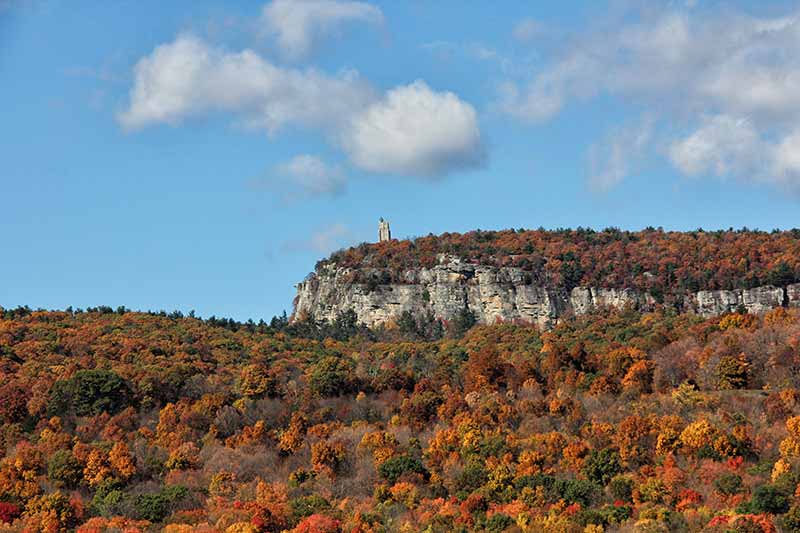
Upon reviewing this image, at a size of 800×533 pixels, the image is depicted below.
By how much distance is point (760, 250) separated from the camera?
144125 millimetres

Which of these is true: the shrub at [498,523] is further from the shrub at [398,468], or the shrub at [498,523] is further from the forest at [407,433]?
the shrub at [398,468]

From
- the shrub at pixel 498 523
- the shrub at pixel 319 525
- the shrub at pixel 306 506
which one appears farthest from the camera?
the shrub at pixel 306 506

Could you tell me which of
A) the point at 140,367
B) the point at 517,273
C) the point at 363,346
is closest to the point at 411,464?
the point at 140,367

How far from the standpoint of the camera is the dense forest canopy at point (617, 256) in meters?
139

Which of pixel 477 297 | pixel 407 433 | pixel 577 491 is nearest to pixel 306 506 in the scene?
pixel 577 491

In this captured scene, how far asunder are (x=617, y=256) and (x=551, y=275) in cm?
1007

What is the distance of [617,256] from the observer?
15425 cm

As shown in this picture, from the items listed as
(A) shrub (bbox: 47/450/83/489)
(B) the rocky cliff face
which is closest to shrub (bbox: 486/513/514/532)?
(A) shrub (bbox: 47/450/83/489)

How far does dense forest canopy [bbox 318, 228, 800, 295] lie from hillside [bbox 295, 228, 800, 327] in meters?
0.15

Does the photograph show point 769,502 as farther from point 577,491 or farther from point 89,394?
point 89,394

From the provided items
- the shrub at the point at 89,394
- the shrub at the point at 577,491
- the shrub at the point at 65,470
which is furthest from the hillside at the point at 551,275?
the shrub at the point at 65,470

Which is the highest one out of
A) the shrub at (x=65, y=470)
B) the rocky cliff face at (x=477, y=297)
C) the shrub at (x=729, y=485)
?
the rocky cliff face at (x=477, y=297)

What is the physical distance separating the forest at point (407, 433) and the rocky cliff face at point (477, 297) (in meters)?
15.8

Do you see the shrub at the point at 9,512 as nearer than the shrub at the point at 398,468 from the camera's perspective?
Yes
